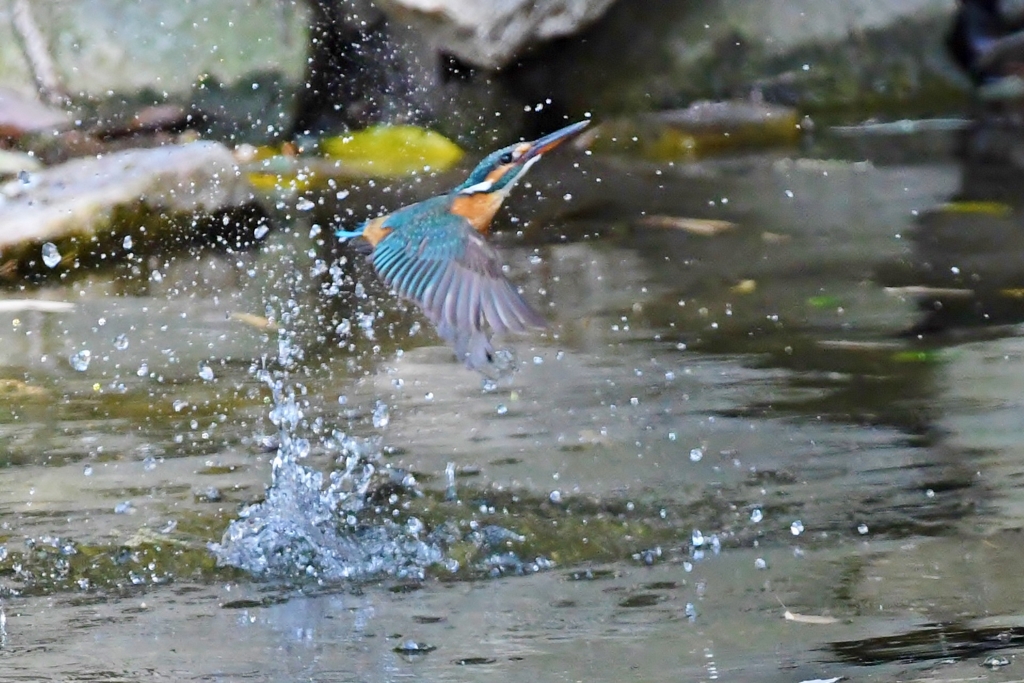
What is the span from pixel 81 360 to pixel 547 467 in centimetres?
186

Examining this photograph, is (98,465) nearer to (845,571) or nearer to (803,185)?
(845,571)

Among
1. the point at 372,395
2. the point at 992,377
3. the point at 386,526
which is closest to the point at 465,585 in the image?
the point at 386,526

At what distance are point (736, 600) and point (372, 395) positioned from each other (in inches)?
70.9

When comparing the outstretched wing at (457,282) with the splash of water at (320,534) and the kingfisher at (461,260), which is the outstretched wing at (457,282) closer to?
the kingfisher at (461,260)

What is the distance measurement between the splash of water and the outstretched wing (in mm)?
497

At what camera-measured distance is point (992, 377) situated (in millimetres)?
4617

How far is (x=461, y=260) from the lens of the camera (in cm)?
360

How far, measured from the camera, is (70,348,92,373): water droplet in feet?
16.3

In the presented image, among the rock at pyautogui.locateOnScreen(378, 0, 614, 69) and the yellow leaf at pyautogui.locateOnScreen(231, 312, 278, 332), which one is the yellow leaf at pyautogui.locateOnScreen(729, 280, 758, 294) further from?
the rock at pyautogui.locateOnScreen(378, 0, 614, 69)

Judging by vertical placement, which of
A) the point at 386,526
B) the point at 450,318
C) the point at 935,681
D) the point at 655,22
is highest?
the point at 655,22

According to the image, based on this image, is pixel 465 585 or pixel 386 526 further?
pixel 386 526

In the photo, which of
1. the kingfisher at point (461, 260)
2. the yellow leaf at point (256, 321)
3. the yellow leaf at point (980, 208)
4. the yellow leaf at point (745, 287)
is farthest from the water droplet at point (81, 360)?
the yellow leaf at point (980, 208)

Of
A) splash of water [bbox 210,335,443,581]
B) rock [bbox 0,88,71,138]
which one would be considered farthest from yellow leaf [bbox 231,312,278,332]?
rock [bbox 0,88,71,138]

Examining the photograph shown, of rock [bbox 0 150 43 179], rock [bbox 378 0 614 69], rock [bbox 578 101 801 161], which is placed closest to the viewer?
rock [bbox 0 150 43 179]
